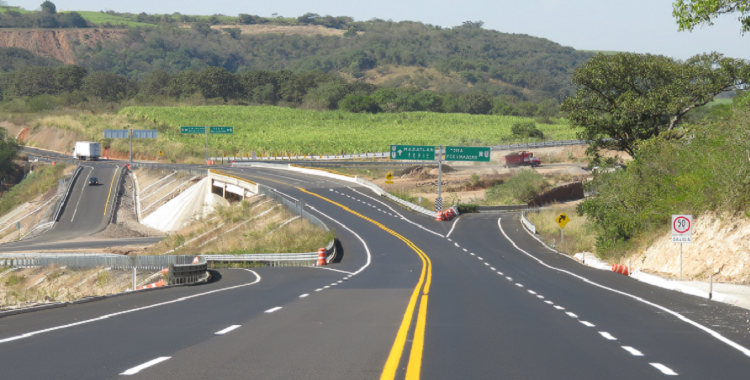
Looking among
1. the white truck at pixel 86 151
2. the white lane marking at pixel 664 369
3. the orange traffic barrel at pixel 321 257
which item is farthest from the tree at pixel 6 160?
the white lane marking at pixel 664 369

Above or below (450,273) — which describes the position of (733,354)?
above

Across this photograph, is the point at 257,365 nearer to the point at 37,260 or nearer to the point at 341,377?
the point at 341,377

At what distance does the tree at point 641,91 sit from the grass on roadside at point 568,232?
5.34 metres

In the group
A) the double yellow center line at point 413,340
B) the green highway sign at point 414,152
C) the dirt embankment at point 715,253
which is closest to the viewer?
the double yellow center line at point 413,340

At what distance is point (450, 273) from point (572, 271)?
17.0ft

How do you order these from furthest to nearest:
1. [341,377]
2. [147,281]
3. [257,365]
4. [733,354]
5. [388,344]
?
[147,281], [388,344], [733,354], [257,365], [341,377]

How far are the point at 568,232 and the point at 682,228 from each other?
2568cm

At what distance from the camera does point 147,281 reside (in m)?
34.3

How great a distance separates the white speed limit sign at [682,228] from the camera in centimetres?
2078

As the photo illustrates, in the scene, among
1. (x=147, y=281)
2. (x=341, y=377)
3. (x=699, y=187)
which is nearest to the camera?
(x=341, y=377)

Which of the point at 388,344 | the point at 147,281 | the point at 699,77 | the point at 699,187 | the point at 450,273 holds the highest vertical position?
the point at 699,77

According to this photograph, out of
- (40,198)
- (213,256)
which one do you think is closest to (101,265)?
(213,256)

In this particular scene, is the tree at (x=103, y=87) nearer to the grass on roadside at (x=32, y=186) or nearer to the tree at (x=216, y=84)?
the tree at (x=216, y=84)

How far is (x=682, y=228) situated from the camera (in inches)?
823
